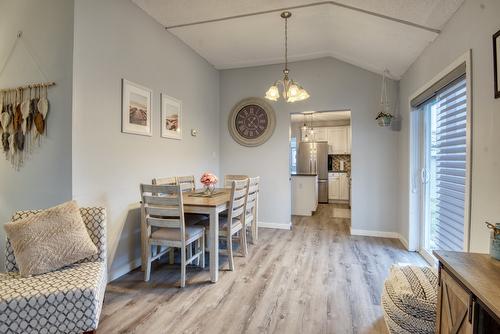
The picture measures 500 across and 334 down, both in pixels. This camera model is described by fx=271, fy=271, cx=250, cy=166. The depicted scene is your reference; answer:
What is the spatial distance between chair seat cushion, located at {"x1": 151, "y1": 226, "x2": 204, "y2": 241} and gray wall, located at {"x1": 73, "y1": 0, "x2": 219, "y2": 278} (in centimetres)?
42

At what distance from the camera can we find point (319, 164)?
303 inches

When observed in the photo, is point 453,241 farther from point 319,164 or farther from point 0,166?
point 319,164

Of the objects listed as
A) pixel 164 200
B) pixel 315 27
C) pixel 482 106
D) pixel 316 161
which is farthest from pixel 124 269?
pixel 316 161

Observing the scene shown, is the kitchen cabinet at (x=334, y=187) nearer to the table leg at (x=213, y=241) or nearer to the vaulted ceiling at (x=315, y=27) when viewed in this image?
the vaulted ceiling at (x=315, y=27)

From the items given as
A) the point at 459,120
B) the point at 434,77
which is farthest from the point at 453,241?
the point at 434,77

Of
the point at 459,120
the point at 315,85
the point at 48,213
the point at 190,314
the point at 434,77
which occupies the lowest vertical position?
the point at 190,314

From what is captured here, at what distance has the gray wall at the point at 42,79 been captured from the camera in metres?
2.30

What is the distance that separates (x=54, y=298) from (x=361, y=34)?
3.78 metres

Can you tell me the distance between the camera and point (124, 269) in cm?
282

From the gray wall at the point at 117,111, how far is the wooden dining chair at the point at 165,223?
0.30 meters

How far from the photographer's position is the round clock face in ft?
15.7

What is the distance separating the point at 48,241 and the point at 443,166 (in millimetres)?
3545

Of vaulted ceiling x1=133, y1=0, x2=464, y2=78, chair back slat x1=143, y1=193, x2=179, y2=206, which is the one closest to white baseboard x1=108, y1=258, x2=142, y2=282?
chair back slat x1=143, y1=193, x2=179, y2=206

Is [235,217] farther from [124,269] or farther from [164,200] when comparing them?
[124,269]
